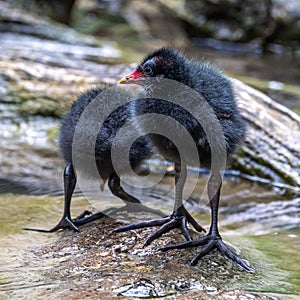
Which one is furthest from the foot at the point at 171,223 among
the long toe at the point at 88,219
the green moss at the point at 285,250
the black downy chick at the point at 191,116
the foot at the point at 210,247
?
the green moss at the point at 285,250

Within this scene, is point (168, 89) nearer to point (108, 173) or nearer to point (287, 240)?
point (108, 173)

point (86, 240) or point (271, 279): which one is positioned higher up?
point (271, 279)

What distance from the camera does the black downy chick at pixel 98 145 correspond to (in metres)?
3.44

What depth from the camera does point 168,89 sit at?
3.10 m

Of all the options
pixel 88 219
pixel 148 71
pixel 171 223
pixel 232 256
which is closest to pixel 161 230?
pixel 171 223

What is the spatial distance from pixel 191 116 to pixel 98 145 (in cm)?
70

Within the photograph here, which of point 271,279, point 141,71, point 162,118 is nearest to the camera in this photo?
point 271,279

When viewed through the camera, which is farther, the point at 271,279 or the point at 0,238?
the point at 0,238

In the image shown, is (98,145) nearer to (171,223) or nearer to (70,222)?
(70,222)

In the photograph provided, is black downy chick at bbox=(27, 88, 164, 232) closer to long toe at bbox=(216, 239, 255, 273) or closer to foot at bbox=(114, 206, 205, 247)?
foot at bbox=(114, 206, 205, 247)

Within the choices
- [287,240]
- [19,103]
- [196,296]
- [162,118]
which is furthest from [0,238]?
[19,103]

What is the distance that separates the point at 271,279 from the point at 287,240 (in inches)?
36.1

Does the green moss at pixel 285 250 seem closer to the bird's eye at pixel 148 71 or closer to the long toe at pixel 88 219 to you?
the long toe at pixel 88 219

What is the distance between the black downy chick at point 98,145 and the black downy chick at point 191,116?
312mm
